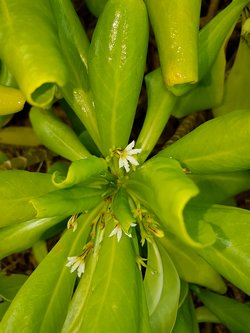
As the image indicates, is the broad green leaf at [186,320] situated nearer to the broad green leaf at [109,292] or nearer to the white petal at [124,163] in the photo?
the broad green leaf at [109,292]

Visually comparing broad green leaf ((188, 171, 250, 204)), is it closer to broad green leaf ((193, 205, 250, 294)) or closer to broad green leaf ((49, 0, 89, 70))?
broad green leaf ((193, 205, 250, 294))

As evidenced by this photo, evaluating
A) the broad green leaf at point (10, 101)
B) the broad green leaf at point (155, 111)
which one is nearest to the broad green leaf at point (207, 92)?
the broad green leaf at point (155, 111)

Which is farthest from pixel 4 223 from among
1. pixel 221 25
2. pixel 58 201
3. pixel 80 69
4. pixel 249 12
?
pixel 249 12

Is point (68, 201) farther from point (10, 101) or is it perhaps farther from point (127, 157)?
point (10, 101)

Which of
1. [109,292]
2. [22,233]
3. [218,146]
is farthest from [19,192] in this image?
[218,146]

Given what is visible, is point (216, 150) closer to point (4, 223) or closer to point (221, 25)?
point (221, 25)

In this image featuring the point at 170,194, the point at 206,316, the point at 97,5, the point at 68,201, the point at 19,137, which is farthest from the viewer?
the point at 19,137
